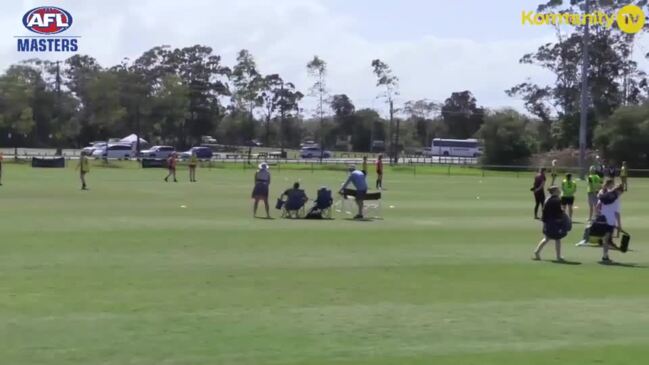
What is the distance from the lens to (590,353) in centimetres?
1020

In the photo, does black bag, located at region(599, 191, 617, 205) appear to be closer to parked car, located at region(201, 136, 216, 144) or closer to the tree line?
the tree line

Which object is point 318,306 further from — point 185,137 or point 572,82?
point 185,137

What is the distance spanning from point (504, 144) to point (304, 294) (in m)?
78.3

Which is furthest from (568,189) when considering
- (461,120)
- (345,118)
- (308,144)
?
(461,120)

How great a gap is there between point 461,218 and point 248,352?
19.1 m

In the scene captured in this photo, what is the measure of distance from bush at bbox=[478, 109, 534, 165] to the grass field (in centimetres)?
6426

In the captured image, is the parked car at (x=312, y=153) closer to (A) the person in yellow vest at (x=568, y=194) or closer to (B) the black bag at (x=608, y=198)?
(A) the person in yellow vest at (x=568, y=194)

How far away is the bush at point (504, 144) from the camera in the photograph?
89812mm

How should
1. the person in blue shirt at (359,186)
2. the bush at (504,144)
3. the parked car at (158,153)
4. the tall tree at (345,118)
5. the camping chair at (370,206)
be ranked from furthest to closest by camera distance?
the tall tree at (345,118), the bush at (504,144), the parked car at (158,153), the camping chair at (370,206), the person in blue shirt at (359,186)

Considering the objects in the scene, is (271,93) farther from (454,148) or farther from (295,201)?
(295,201)

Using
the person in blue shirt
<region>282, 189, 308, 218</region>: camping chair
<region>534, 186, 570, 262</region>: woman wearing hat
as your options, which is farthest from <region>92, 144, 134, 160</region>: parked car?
<region>534, 186, 570, 262</region>: woman wearing hat

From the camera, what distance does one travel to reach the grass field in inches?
397

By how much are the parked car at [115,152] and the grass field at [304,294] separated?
63317 millimetres

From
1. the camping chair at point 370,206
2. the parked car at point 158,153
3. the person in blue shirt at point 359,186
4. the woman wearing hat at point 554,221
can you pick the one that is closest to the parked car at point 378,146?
the parked car at point 158,153
